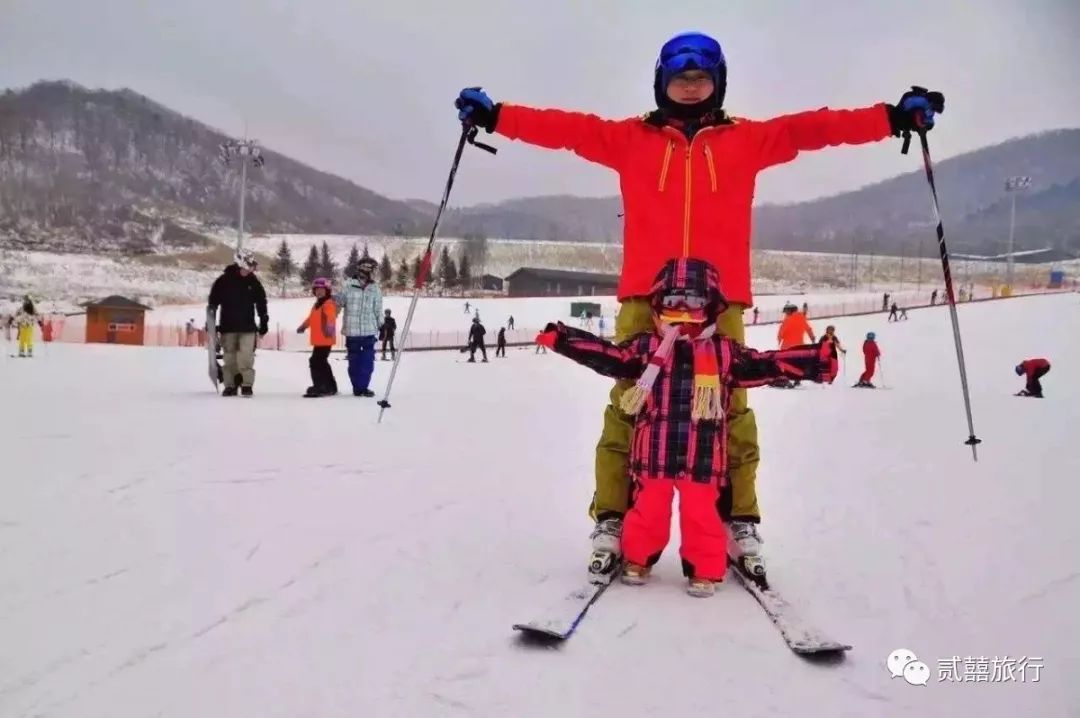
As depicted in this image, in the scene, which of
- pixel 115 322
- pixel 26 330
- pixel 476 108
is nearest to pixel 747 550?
pixel 476 108

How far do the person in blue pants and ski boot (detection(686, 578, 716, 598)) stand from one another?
7.17m

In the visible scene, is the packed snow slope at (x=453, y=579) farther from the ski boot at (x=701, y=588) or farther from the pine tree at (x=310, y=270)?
the pine tree at (x=310, y=270)

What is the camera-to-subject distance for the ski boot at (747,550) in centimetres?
281

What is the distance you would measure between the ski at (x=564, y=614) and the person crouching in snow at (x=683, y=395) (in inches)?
10.1

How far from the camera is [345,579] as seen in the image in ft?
8.82

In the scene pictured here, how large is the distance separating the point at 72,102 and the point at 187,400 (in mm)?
129017

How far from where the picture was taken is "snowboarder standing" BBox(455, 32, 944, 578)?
3.10 m

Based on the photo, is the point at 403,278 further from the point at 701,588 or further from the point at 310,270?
the point at 701,588

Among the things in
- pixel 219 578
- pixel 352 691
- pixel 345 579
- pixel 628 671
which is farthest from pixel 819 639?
pixel 219 578

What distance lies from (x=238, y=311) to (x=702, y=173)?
7.01 m

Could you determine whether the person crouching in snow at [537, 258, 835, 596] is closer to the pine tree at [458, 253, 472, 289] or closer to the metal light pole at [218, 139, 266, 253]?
the metal light pole at [218, 139, 266, 253]

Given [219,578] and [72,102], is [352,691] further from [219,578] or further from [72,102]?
[72,102]
